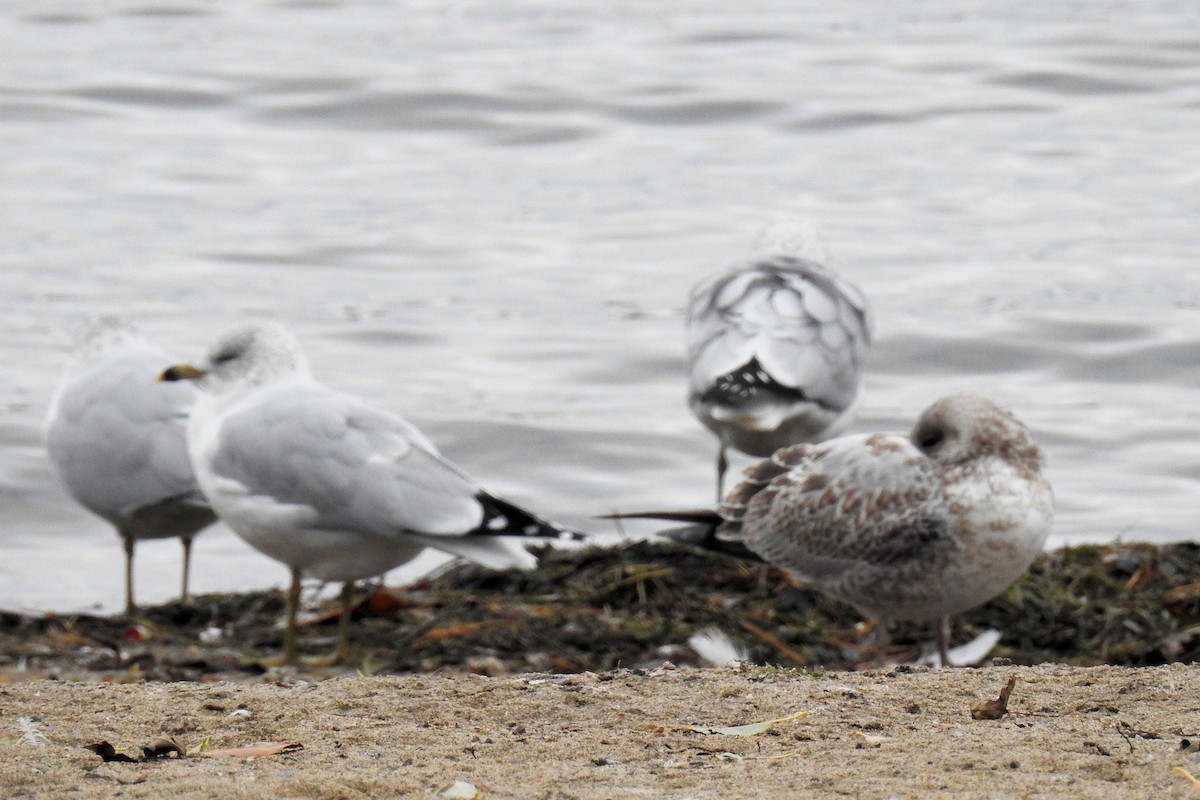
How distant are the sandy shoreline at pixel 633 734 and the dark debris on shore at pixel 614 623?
1862mm

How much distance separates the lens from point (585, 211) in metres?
14.4

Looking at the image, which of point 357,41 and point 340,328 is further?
point 357,41

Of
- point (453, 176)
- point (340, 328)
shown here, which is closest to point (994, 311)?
point (340, 328)

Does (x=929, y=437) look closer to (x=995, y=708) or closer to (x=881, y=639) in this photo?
(x=881, y=639)

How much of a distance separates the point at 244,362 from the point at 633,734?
363 centimetres

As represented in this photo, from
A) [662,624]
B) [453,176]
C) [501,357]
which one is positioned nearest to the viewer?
[662,624]

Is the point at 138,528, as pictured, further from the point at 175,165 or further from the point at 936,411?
the point at 175,165

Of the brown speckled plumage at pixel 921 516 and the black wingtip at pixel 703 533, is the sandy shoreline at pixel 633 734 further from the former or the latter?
the black wingtip at pixel 703 533

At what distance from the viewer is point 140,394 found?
729 centimetres

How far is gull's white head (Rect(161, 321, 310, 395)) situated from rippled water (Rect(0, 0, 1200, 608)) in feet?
4.28

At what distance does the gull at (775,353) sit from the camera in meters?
7.29

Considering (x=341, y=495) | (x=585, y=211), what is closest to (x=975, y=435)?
(x=341, y=495)

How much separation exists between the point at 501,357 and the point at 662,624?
16.2 feet

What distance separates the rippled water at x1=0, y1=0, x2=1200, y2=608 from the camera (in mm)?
9797
